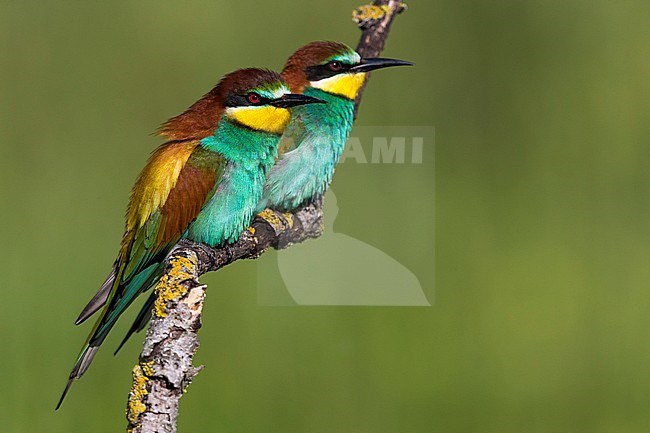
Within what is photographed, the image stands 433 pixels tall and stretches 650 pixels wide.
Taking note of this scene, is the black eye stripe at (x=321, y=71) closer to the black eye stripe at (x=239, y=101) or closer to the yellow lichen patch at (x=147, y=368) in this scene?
the black eye stripe at (x=239, y=101)

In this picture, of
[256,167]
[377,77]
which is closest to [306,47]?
[256,167]

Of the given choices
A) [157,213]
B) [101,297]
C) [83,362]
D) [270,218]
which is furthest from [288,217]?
[83,362]

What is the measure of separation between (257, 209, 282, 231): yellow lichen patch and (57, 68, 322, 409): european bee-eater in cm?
11

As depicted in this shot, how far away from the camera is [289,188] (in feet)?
6.59

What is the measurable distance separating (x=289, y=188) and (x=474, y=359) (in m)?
0.89

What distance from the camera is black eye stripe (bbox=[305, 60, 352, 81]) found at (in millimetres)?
2035

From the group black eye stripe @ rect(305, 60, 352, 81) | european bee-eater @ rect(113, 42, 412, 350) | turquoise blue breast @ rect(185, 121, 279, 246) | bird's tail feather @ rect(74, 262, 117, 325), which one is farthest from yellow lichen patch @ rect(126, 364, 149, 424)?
black eye stripe @ rect(305, 60, 352, 81)

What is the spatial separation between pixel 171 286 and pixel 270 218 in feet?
2.24

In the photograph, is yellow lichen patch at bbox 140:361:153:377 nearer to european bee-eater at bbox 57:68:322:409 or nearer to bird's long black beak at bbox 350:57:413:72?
european bee-eater at bbox 57:68:322:409

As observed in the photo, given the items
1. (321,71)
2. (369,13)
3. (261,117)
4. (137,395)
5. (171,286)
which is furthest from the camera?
(321,71)

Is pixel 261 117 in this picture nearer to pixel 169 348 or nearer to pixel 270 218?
pixel 270 218

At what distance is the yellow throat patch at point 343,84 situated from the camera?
205 centimetres

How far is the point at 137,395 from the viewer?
3.55ft

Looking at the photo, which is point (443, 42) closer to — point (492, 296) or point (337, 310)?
point (492, 296)
